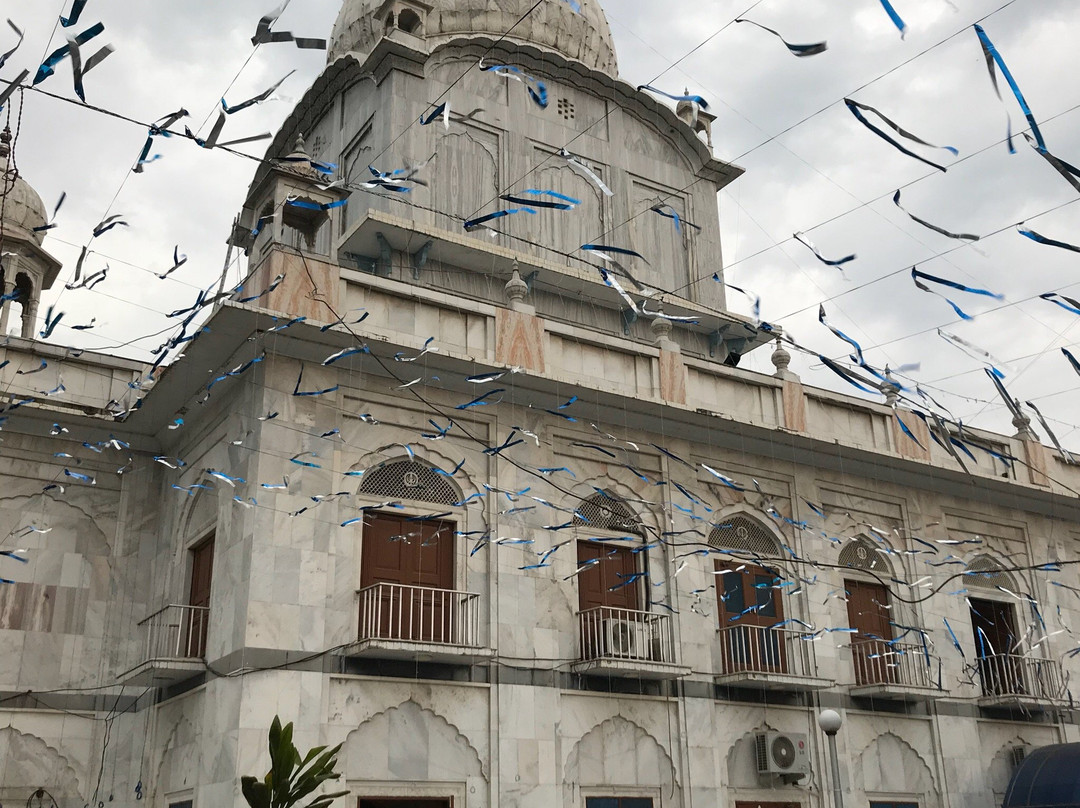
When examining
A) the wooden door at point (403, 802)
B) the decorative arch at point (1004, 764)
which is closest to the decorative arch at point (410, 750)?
the wooden door at point (403, 802)

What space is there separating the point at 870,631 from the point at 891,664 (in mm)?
778

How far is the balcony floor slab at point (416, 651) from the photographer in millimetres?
14180

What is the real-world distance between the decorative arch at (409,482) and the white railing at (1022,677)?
1097 centimetres

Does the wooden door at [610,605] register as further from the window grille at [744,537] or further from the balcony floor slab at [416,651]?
the balcony floor slab at [416,651]

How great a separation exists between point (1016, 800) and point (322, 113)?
19172 mm

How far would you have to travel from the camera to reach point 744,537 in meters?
19.1

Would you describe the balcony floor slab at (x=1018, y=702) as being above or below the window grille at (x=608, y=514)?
below

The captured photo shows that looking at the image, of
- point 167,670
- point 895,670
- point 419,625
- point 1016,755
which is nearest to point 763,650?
point 895,670

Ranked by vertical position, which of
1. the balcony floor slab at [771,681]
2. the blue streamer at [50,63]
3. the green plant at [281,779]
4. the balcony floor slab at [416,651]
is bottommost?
the green plant at [281,779]

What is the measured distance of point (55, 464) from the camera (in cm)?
1775

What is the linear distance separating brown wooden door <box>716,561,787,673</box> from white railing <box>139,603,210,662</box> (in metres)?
8.17

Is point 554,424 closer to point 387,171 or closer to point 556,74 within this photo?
point 387,171

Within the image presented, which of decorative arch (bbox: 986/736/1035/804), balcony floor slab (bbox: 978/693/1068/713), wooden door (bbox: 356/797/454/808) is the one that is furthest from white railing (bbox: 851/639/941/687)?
wooden door (bbox: 356/797/454/808)

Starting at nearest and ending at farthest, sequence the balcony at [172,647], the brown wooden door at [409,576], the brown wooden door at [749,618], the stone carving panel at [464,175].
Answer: the balcony at [172,647]
the brown wooden door at [409,576]
the brown wooden door at [749,618]
the stone carving panel at [464,175]
